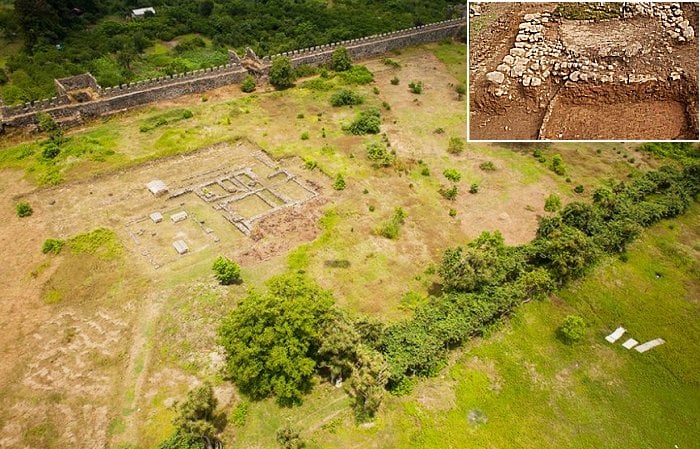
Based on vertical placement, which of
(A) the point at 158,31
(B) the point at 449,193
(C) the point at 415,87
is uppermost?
(A) the point at 158,31

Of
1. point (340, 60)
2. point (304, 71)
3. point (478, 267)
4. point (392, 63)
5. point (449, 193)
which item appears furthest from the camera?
point (392, 63)

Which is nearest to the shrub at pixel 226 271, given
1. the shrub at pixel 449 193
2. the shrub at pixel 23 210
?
the shrub at pixel 23 210

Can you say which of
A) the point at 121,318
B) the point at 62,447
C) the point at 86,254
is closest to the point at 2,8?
the point at 86,254

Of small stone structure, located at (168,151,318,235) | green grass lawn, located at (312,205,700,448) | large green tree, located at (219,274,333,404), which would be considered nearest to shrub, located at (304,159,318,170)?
small stone structure, located at (168,151,318,235)

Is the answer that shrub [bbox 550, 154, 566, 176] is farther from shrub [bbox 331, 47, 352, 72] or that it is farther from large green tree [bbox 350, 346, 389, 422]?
shrub [bbox 331, 47, 352, 72]

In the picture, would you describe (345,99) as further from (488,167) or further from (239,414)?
(239,414)

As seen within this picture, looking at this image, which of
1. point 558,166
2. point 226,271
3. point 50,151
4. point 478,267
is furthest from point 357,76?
point 478,267

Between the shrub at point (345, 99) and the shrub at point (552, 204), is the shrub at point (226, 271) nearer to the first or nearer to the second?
the shrub at point (552, 204)
